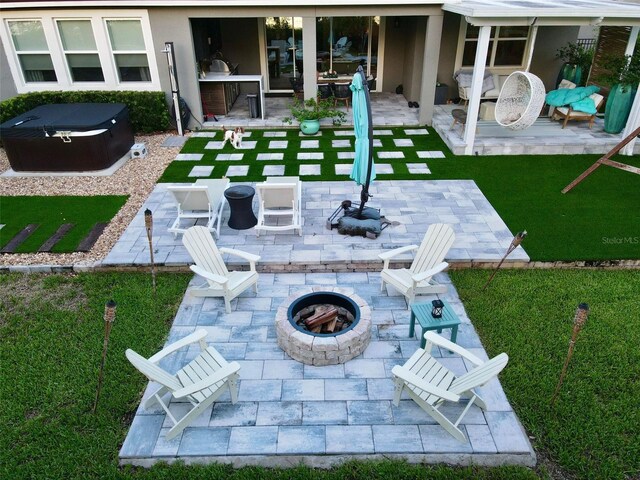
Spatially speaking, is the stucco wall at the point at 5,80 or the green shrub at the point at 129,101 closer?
the green shrub at the point at 129,101

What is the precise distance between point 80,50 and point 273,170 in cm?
630

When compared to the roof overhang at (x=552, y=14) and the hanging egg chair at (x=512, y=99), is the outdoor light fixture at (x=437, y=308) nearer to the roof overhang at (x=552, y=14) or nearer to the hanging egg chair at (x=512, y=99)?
the hanging egg chair at (x=512, y=99)

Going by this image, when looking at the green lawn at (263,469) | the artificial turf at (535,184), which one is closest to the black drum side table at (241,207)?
the green lawn at (263,469)

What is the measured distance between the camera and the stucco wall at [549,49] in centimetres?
1265

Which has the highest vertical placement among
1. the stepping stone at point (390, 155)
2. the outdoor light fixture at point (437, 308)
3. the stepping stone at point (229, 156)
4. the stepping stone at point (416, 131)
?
the outdoor light fixture at point (437, 308)

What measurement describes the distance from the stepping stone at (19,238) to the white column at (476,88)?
27.9ft

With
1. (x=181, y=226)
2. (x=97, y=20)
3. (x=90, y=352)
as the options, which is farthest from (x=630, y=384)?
(x=97, y=20)

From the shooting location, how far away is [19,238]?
6938 mm

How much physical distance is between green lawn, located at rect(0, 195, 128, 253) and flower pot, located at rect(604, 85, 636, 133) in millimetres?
10694

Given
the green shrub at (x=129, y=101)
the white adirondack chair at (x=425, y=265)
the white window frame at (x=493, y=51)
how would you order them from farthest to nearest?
the white window frame at (x=493, y=51) → the green shrub at (x=129, y=101) → the white adirondack chair at (x=425, y=265)

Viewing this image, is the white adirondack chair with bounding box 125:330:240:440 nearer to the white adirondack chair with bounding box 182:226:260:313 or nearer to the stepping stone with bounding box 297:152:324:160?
the white adirondack chair with bounding box 182:226:260:313

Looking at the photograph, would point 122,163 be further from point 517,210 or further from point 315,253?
point 517,210

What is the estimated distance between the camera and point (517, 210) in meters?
7.62

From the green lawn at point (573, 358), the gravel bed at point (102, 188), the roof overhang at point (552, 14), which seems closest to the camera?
the green lawn at point (573, 358)
